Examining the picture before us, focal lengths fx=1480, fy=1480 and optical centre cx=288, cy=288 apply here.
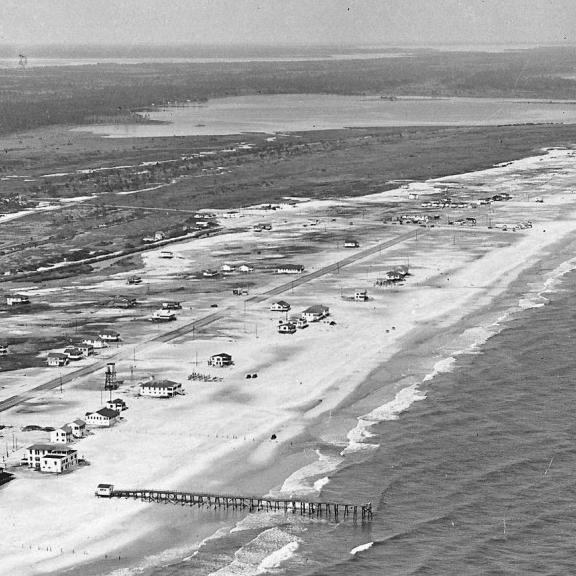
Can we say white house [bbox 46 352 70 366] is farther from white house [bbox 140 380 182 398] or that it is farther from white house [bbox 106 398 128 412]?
white house [bbox 106 398 128 412]

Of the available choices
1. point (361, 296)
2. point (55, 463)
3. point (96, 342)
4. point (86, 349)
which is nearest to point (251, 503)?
point (55, 463)

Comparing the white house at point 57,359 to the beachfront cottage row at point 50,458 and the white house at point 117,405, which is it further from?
the beachfront cottage row at point 50,458

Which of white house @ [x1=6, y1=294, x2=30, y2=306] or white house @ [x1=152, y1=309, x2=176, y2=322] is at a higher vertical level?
white house @ [x1=152, y1=309, x2=176, y2=322]

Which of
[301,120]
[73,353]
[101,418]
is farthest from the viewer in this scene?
[301,120]

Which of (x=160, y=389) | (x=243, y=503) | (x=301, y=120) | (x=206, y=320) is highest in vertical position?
(x=301, y=120)

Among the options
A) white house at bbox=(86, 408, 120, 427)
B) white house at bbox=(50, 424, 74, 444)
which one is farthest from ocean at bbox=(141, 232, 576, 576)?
white house at bbox=(50, 424, 74, 444)

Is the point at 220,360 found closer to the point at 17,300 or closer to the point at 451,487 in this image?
the point at 17,300

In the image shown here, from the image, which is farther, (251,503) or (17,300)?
(17,300)
